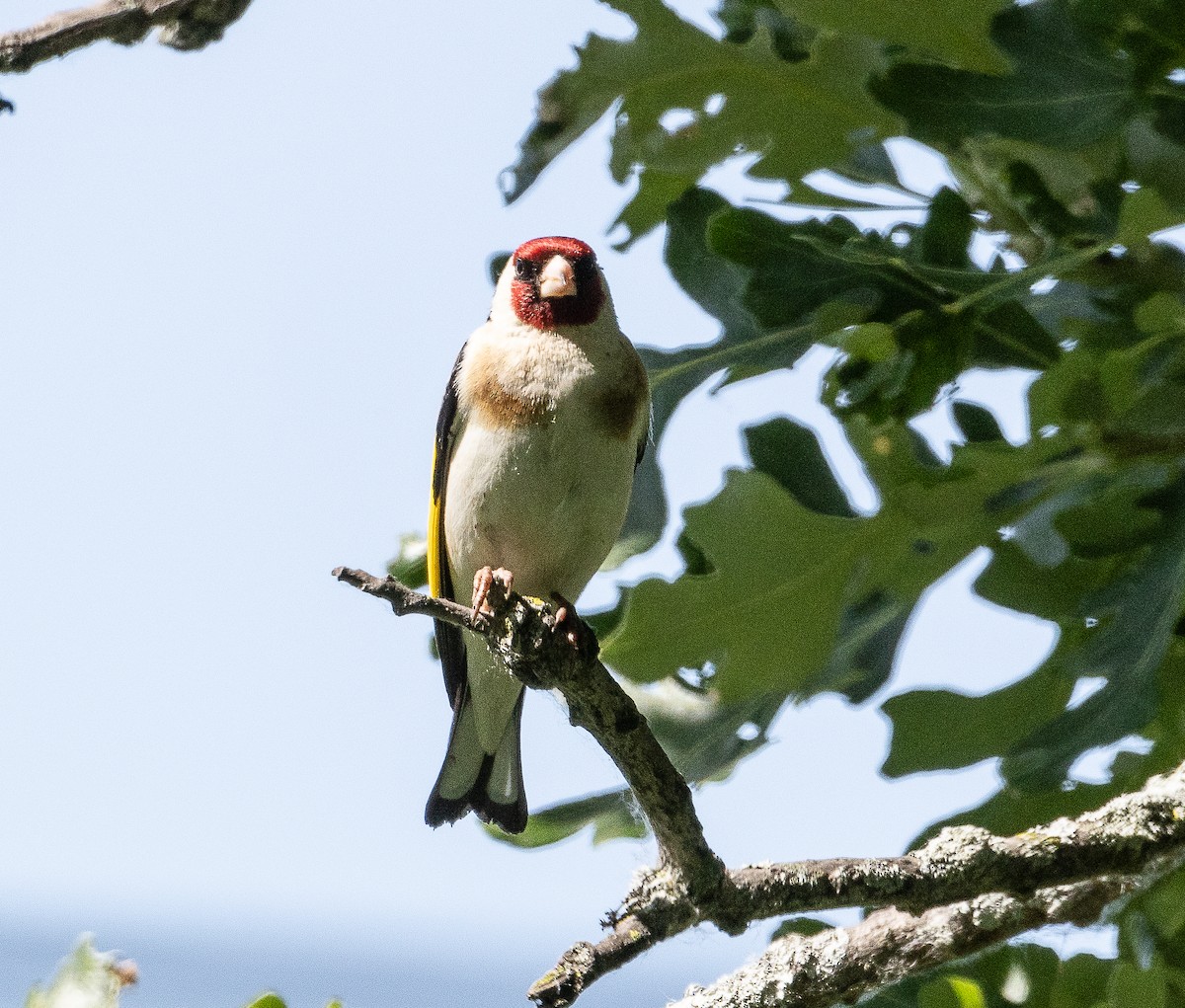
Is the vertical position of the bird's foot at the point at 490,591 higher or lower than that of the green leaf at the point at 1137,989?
higher

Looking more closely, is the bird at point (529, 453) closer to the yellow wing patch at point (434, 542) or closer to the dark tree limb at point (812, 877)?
the yellow wing patch at point (434, 542)

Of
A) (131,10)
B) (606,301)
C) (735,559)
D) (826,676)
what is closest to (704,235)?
(606,301)

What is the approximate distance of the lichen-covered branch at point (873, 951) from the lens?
2402mm

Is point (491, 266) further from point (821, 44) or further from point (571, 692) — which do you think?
point (571, 692)

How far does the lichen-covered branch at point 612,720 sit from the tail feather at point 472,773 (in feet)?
4.00

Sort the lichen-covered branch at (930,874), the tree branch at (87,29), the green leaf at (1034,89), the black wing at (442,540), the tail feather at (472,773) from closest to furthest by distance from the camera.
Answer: the lichen-covered branch at (930,874) < the tree branch at (87,29) < the green leaf at (1034,89) < the black wing at (442,540) < the tail feather at (472,773)

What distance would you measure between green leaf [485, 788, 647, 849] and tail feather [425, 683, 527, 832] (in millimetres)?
289

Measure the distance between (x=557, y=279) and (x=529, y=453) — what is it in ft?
1.73

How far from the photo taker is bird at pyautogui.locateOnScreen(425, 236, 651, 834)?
302 centimetres

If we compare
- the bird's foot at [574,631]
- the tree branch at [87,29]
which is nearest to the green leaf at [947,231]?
the bird's foot at [574,631]

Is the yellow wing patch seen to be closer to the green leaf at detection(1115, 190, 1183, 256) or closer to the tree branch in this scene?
the tree branch

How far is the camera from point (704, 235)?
319cm

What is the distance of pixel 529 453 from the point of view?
302 cm

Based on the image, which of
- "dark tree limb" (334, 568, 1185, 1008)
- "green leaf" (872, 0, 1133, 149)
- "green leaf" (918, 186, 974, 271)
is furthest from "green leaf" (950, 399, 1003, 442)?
"dark tree limb" (334, 568, 1185, 1008)
